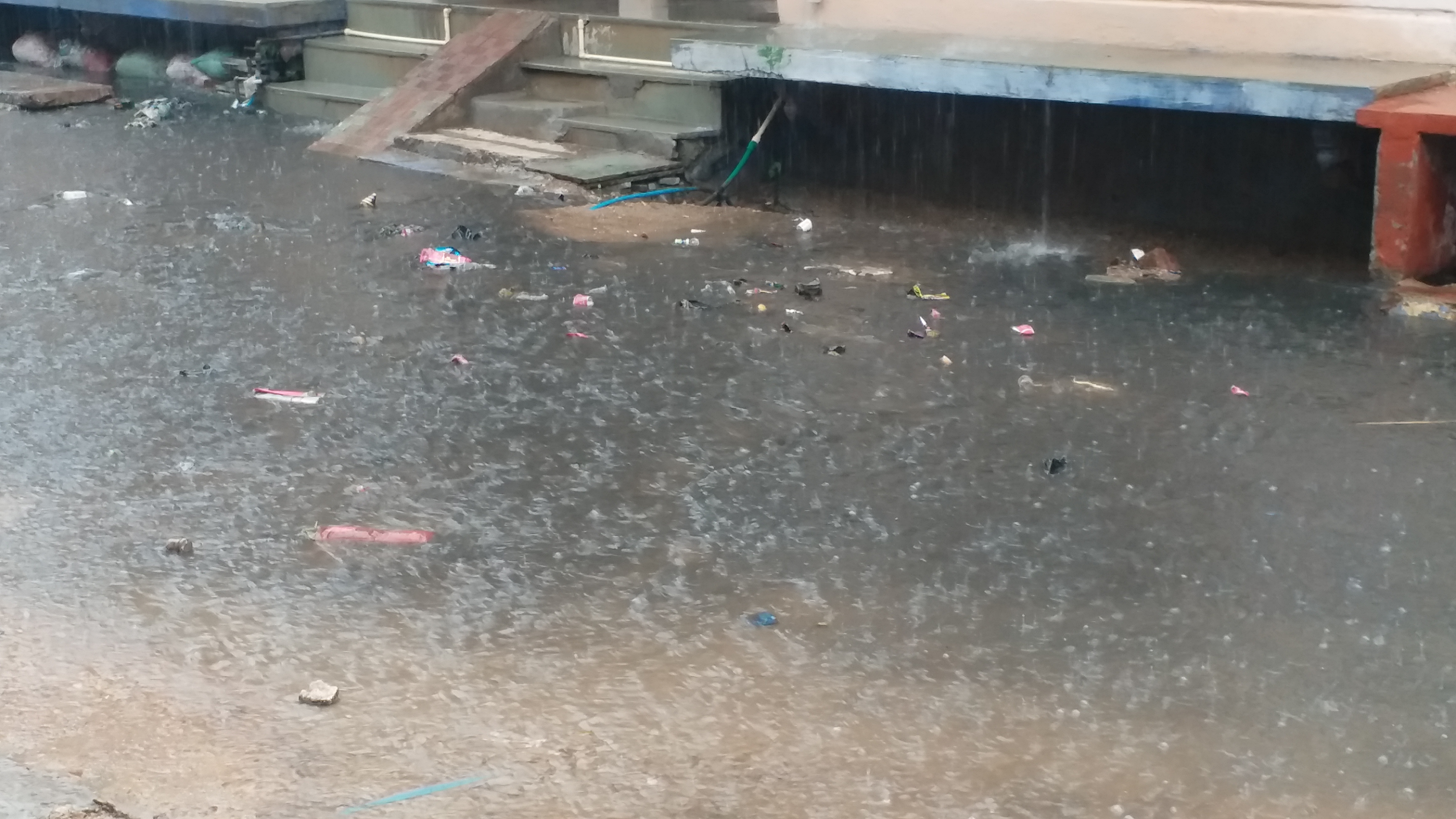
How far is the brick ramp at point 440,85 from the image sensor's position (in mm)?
8711

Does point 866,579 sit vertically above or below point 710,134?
below

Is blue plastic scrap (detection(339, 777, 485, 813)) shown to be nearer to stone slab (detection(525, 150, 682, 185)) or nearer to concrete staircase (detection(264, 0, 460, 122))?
stone slab (detection(525, 150, 682, 185))

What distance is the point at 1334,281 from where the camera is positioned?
584 cm

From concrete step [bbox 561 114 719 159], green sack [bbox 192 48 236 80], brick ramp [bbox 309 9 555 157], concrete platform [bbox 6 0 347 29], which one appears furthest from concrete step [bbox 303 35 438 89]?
concrete step [bbox 561 114 719 159]

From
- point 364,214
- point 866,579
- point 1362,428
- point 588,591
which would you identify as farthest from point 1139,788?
point 364,214

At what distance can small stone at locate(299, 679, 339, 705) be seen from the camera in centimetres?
283

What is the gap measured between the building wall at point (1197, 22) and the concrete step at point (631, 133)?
0.92m

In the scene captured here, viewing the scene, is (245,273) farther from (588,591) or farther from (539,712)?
(539,712)

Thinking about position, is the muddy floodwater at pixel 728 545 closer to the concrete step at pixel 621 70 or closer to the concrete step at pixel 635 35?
the concrete step at pixel 621 70

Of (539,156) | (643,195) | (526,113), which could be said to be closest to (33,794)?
(643,195)

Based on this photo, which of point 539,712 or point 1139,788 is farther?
Answer: point 539,712

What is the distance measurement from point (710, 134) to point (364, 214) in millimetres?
1856

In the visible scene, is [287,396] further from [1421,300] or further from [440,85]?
[440,85]

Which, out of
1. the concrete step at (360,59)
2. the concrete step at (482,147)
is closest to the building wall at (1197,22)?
the concrete step at (482,147)
